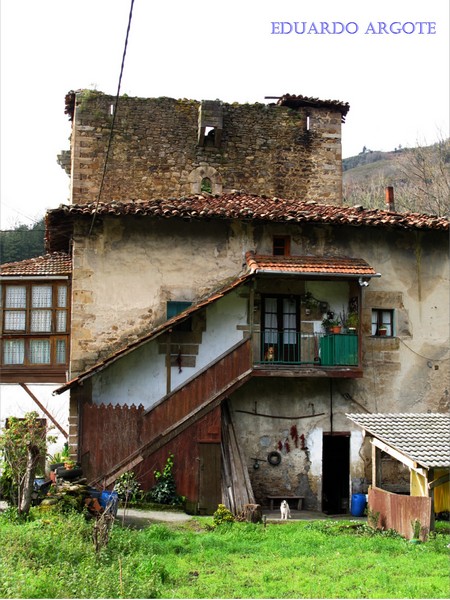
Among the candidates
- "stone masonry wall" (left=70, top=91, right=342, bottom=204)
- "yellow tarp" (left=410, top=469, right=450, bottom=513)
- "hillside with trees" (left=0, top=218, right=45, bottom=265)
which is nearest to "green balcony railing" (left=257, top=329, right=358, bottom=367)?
"yellow tarp" (left=410, top=469, right=450, bottom=513)

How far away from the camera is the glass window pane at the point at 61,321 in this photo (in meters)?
20.0

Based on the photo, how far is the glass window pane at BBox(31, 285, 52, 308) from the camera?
20156 mm

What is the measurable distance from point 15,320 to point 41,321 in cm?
64

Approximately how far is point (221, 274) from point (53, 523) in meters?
8.19

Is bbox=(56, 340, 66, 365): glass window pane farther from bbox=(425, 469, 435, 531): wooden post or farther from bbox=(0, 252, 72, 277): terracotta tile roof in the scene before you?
bbox=(425, 469, 435, 531): wooden post

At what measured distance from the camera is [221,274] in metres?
19.5

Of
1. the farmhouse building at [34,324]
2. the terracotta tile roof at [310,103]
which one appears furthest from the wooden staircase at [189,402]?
the terracotta tile roof at [310,103]

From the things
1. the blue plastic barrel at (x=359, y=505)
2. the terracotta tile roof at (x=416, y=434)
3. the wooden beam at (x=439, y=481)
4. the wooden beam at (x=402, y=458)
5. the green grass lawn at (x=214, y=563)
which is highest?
the terracotta tile roof at (x=416, y=434)

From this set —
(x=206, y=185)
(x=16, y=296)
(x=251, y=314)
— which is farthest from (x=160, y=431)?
(x=206, y=185)

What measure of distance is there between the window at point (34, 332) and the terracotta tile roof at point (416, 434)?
307 inches

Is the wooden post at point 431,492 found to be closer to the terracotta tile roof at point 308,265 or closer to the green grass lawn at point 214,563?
the green grass lawn at point 214,563

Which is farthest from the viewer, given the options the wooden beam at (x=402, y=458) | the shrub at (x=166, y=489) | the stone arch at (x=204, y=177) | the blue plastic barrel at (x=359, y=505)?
the stone arch at (x=204, y=177)

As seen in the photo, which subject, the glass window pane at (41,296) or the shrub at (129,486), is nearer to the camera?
the shrub at (129,486)

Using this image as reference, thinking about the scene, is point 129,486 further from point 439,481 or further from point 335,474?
point 439,481
